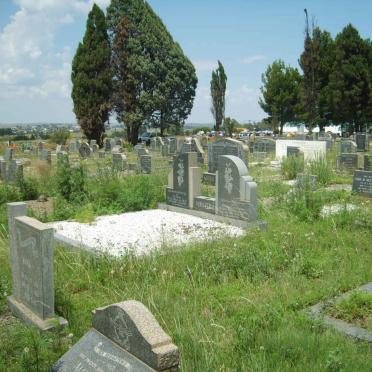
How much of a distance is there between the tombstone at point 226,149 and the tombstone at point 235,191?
622cm

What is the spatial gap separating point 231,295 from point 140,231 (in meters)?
3.86

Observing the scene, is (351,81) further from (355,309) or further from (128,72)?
(355,309)

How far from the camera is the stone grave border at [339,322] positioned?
164 inches

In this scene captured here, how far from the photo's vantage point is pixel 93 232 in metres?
8.78

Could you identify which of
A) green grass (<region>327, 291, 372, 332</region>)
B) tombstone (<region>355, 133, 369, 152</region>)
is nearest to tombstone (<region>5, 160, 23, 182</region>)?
green grass (<region>327, 291, 372, 332</region>)

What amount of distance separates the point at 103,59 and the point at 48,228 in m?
34.8

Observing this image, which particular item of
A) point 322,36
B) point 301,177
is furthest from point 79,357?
point 322,36

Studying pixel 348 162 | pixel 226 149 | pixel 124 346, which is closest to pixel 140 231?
pixel 124 346

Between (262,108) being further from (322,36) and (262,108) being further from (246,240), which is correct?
(246,240)

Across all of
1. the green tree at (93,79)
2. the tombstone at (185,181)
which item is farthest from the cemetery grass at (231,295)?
the green tree at (93,79)

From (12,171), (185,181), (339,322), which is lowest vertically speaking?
(339,322)

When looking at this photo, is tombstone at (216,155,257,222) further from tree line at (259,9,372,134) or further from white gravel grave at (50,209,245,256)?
tree line at (259,9,372,134)

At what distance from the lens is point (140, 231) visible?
8.73m

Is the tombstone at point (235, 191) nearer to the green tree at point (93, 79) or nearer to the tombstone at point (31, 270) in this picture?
the tombstone at point (31, 270)
